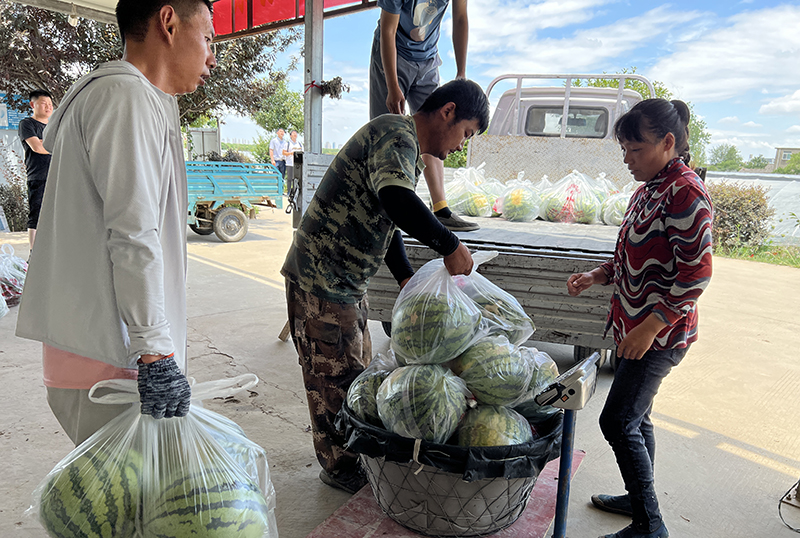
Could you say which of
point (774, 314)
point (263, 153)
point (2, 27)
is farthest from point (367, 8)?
point (263, 153)

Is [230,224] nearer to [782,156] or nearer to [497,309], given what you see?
[497,309]

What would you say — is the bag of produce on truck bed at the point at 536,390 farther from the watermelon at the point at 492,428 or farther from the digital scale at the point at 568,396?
the digital scale at the point at 568,396

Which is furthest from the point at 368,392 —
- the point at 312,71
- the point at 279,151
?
the point at 279,151

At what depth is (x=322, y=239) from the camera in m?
2.10

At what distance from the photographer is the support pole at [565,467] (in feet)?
5.25

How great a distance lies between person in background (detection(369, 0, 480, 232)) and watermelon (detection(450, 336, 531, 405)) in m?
1.55

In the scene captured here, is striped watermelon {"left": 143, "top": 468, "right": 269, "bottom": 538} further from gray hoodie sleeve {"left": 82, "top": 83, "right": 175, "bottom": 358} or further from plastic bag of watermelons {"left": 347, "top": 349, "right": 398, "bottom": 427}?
plastic bag of watermelons {"left": 347, "top": 349, "right": 398, "bottom": 427}

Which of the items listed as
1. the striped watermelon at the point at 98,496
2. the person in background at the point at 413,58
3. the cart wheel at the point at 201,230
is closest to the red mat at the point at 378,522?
the striped watermelon at the point at 98,496

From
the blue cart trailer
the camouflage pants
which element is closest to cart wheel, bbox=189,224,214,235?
the blue cart trailer

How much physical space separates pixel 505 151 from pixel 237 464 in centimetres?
522

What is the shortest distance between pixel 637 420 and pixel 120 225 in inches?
69.6

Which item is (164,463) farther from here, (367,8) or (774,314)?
(774,314)

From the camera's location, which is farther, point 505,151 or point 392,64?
point 505,151

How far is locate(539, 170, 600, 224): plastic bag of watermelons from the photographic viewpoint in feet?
14.9
